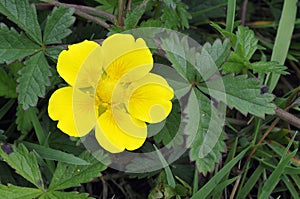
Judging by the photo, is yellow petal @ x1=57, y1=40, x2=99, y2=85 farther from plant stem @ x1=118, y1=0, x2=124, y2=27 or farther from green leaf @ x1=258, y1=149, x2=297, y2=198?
green leaf @ x1=258, y1=149, x2=297, y2=198

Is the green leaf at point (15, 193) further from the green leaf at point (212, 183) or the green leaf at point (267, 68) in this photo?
the green leaf at point (267, 68)

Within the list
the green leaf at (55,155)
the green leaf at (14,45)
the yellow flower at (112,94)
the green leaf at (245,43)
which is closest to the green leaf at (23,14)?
the green leaf at (14,45)

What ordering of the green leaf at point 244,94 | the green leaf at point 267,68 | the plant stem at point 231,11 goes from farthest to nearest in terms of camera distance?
1. the plant stem at point 231,11
2. the green leaf at point 267,68
3. the green leaf at point 244,94

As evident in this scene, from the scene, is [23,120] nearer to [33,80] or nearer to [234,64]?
[33,80]

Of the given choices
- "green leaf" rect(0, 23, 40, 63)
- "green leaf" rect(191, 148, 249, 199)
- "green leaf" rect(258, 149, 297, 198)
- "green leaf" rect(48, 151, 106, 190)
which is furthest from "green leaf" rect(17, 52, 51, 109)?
"green leaf" rect(258, 149, 297, 198)

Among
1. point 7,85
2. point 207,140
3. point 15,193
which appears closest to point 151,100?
point 207,140

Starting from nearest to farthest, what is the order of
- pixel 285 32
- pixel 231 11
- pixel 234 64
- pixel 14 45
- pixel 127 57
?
1. pixel 127 57
2. pixel 14 45
3. pixel 234 64
4. pixel 231 11
5. pixel 285 32
